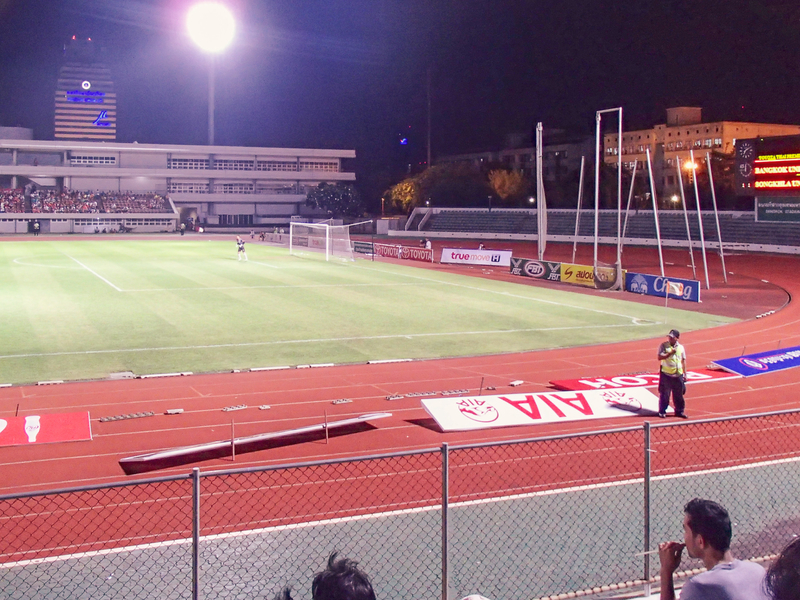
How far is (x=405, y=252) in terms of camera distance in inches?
2304

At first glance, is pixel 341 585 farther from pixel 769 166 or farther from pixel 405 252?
pixel 405 252

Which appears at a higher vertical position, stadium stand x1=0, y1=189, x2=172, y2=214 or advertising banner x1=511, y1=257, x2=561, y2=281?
stadium stand x1=0, y1=189, x2=172, y2=214

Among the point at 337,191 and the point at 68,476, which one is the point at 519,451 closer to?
the point at 68,476

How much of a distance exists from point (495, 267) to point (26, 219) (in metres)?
67.6

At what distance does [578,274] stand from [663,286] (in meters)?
5.89

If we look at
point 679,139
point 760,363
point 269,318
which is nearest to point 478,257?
point 269,318

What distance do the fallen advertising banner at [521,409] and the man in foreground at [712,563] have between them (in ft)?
31.0

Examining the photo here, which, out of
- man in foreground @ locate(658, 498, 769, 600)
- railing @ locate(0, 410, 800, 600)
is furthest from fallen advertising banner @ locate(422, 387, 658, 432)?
man in foreground @ locate(658, 498, 769, 600)

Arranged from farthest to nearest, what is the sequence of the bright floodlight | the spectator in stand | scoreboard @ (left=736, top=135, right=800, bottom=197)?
the bright floodlight, scoreboard @ (left=736, top=135, right=800, bottom=197), the spectator in stand

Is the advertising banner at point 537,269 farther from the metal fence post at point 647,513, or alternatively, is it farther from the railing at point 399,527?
the metal fence post at point 647,513

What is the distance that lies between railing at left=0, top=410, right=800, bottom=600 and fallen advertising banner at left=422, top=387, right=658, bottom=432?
1618 mm

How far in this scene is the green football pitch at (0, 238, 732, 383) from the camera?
21.6 metres

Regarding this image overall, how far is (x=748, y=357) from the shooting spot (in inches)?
808

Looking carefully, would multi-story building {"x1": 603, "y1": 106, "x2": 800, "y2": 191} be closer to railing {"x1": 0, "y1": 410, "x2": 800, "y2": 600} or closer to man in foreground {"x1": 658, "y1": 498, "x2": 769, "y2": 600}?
railing {"x1": 0, "y1": 410, "x2": 800, "y2": 600}
